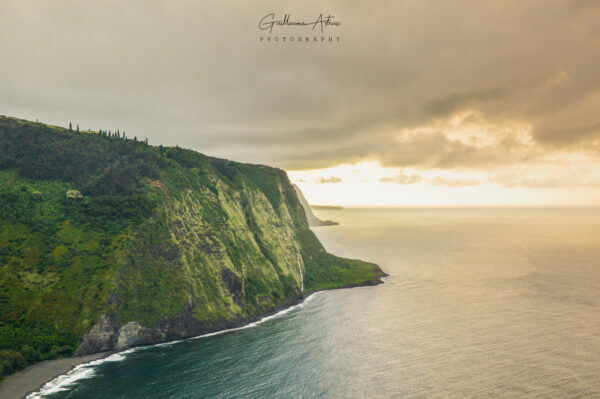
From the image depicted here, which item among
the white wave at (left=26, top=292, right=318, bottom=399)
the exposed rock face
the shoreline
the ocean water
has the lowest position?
the ocean water

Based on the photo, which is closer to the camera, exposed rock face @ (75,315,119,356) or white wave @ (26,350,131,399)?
white wave @ (26,350,131,399)

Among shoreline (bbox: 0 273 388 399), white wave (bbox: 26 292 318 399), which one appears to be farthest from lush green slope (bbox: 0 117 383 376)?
white wave (bbox: 26 292 318 399)

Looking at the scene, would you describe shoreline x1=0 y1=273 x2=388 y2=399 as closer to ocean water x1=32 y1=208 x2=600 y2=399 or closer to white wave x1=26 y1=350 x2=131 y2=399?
white wave x1=26 y1=350 x2=131 y2=399

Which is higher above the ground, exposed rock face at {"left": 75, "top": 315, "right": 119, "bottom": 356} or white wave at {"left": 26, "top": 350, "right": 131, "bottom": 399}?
exposed rock face at {"left": 75, "top": 315, "right": 119, "bottom": 356}

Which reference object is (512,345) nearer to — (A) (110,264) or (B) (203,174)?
(A) (110,264)

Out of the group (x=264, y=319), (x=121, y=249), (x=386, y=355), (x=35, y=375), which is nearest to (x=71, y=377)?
(x=35, y=375)

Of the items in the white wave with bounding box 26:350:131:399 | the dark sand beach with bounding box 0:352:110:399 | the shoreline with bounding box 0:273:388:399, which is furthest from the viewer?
the white wave with bounding box 26:350:131:399
